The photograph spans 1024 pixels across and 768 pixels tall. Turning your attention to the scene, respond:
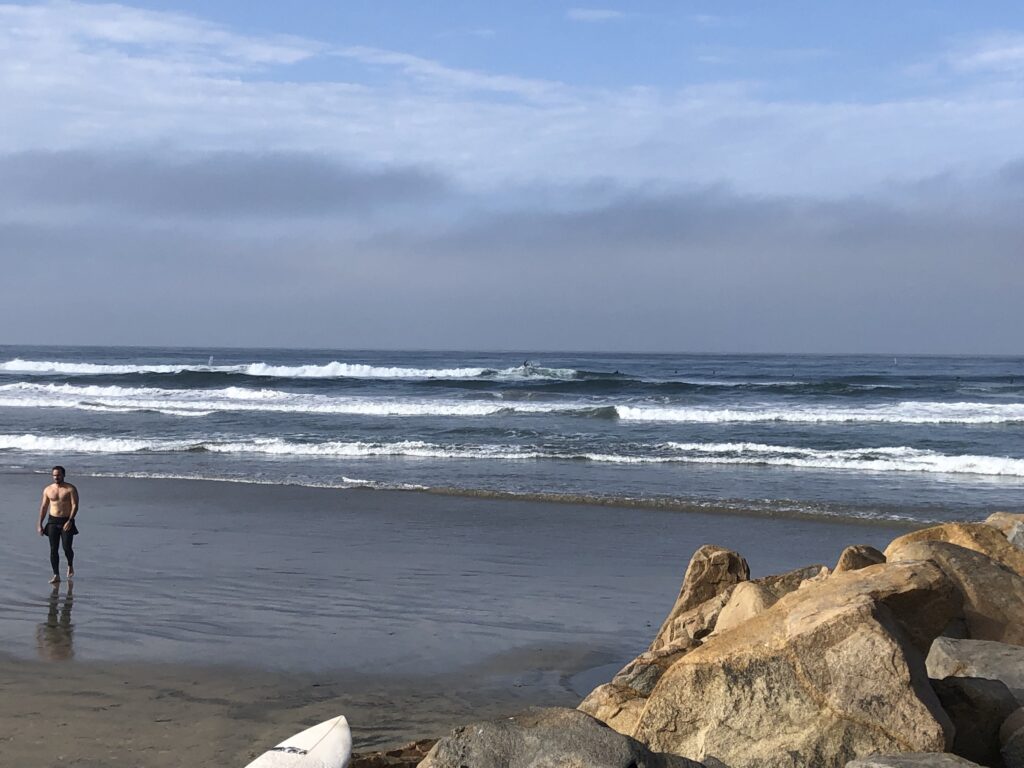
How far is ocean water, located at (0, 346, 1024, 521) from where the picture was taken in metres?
16.5

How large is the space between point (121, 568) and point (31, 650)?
305 centimetres

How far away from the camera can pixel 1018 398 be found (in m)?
38.6

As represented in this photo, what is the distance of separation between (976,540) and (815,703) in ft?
9.37

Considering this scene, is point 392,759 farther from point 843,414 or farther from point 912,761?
point 843,414

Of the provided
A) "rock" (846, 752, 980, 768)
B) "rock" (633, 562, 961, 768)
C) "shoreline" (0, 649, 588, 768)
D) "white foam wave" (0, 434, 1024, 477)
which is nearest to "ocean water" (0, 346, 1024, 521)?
"white foam wave" (0, 434, 1024, 477)

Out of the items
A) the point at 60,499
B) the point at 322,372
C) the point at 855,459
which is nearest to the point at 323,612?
the point at 60,499

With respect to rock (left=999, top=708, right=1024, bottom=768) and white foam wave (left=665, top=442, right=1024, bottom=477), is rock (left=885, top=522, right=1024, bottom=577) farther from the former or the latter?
white foam wave (left=665, top=442, right=1024, bottom=477)

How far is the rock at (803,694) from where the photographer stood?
13.3 ft

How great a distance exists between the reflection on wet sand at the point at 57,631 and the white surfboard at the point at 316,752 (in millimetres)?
3454

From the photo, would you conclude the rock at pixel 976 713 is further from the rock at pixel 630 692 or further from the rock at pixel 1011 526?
the rock at pixel 1011 526

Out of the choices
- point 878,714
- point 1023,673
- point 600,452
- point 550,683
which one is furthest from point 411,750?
point 600,452

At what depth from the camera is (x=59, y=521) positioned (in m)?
10.2

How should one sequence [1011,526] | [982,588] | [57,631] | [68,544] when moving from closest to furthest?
1. [982,588]
2. [1011,526]
3. [57,631]
4. [68,544]

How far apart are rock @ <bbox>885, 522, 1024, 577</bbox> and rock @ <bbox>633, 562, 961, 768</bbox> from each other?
206 cm
